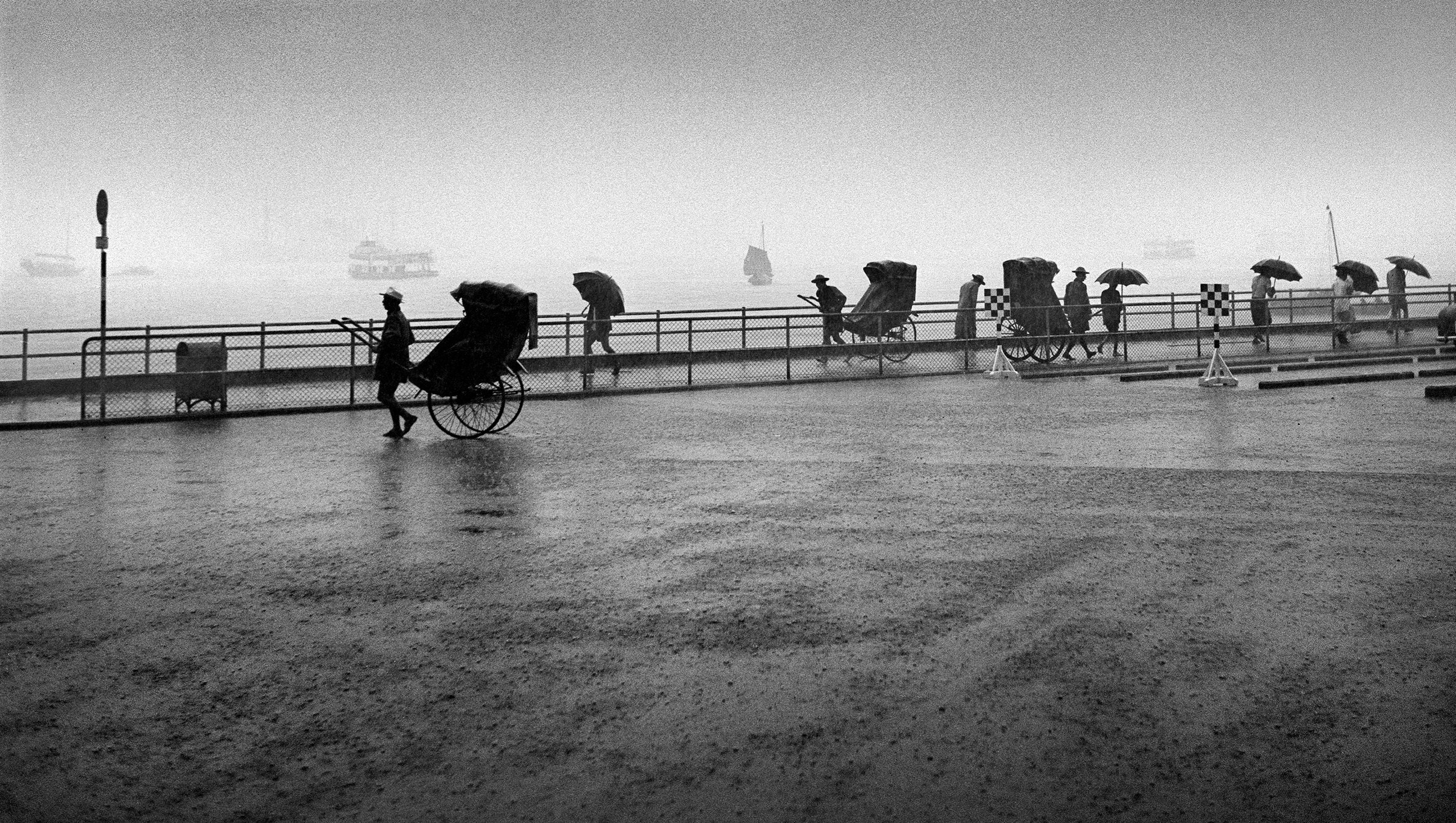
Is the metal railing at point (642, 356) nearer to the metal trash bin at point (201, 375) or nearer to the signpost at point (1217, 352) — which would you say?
the metal trash bin at point (201, 375)

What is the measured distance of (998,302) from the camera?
2634 cm

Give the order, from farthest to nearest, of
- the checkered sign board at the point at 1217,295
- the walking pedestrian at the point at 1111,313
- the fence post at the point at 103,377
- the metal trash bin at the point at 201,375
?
the walking pedestrian at the point at 1111,313
the checkered sign board at the point at 1217,295
the metal trash bin at the point at 201,375
the fence post at the point at 103,377

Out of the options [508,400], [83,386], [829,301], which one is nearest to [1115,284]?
[829,301]

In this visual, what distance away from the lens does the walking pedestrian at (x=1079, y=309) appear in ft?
88.7

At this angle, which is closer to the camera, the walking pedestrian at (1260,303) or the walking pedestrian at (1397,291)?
the walking pedestrian at (1260,303)

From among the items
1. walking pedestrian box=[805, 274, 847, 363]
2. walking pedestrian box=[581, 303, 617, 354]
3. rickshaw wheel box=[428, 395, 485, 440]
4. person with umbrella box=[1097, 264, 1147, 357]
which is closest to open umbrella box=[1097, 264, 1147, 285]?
person with umbrella box=[1097, 264, 1147, 357]

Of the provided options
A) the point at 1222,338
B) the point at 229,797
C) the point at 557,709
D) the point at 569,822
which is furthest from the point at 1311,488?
the point at 1222,338

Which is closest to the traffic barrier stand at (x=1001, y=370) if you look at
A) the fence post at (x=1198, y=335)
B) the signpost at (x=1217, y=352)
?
the signpost at (x=1217, y=352)

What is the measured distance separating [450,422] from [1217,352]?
12.9 meters

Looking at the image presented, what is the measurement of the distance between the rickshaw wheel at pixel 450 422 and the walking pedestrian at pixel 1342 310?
2270 cm

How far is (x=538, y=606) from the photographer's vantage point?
607 cm

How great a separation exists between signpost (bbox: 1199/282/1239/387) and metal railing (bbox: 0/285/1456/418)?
91.9 inches

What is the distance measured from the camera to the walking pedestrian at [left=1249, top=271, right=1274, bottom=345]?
29188mm

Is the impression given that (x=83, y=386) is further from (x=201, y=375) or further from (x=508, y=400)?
(x=508, y=400)
